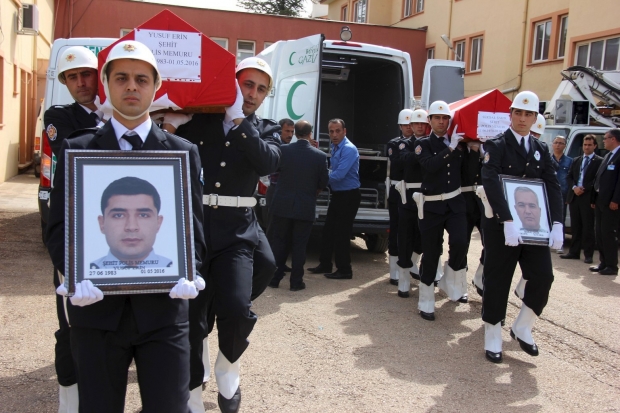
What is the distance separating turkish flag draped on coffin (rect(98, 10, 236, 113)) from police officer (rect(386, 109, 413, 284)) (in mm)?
4044

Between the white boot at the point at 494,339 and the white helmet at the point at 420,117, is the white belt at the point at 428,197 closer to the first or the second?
the white helmet at the point at 420,117

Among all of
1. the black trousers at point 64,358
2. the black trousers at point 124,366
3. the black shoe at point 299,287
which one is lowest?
the black shoe at point 299,287

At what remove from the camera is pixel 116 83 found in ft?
8.54

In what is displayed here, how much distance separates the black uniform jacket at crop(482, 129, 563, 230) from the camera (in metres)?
5.14

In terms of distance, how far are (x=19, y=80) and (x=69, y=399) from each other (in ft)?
52.7

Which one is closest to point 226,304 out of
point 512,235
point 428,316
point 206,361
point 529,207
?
point 206,361

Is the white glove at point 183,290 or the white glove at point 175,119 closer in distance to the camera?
the white glove at point 183,290

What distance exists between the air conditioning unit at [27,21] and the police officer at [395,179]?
12.1m

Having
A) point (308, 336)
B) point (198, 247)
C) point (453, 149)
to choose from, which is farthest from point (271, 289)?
point (198, 247)

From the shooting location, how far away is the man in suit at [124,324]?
2.45 m

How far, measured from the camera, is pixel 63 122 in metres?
3.82

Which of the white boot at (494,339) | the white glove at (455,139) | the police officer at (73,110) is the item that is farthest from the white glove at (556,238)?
the police officer at (73,110)

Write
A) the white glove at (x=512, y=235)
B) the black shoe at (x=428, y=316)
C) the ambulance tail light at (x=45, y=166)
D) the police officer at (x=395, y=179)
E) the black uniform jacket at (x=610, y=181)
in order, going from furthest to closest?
the black uniform jacket at (x=610, y=181) < the police officer at (x=395, y=179) < the ambulance tail light at (x=45, y=166) < the black shoe at (x=428, y=316) < the white glove at (x=512, y=235)

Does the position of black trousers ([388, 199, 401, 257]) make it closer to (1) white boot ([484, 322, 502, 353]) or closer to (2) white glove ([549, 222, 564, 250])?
(1) white boot ([484, 322, 502, 353])
